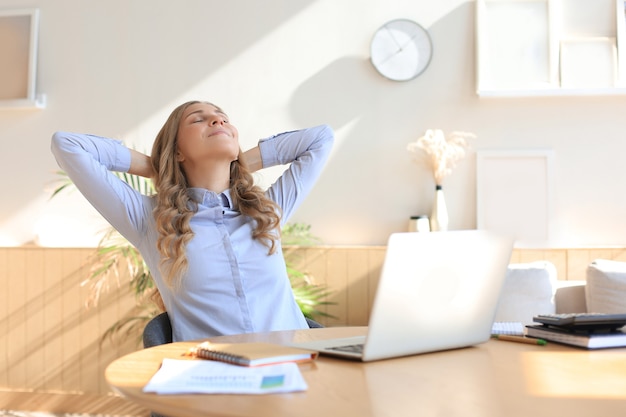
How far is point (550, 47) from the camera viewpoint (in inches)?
155

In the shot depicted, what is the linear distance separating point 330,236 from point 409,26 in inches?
45.2

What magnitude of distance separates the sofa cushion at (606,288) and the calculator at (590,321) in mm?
1728

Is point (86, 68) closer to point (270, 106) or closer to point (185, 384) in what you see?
point (270, 106)

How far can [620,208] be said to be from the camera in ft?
12.9

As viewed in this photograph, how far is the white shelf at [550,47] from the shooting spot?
3.90 meters

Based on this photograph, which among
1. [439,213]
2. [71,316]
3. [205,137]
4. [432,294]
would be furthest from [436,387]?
[71,316]

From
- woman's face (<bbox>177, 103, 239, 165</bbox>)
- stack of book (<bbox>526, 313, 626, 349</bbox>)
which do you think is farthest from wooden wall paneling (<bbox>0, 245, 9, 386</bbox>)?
stack of book (<bbox>526, 313, 626, 349</bbox>)

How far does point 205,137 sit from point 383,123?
186 cm

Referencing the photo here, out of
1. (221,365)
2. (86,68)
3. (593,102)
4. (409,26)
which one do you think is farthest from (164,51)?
(221,365)

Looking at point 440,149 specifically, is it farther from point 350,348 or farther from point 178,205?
point 350,348

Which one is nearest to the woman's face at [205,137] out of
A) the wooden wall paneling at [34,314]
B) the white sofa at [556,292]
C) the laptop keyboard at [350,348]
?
the laptop keyboard at [350,348]

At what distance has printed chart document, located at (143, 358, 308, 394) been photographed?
120 centimetres

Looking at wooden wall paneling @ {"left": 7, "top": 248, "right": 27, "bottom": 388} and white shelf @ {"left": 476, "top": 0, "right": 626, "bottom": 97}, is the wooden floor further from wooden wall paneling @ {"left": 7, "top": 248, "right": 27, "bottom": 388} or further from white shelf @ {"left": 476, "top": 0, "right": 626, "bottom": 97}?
white shelf @ {"left": 476, "top": 0, "right": 626, "bottom": 97}

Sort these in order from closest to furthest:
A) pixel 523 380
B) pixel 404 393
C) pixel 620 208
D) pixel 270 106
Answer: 1. pixel 404 393
2. pixel 523 380
3. pixel 620 208
4. pixel 270 106
